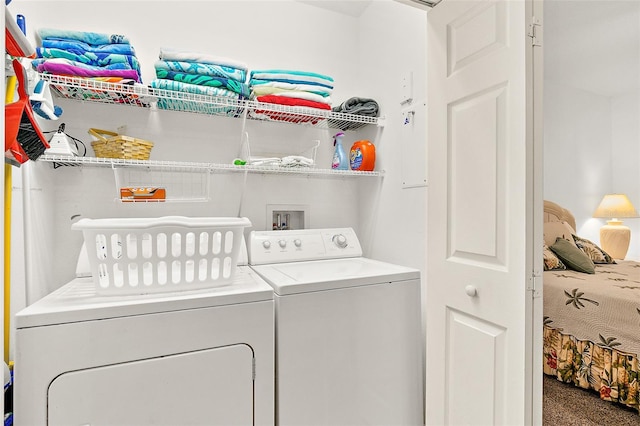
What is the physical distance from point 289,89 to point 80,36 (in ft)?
3.45

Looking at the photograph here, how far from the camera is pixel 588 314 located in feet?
3.53

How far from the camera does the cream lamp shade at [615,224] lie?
3.09 feet

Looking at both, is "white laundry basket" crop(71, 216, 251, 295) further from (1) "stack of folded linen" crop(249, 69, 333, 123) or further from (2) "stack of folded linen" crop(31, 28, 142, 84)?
(1) "stack of folded linen" crop(249, 69, 333, 123)

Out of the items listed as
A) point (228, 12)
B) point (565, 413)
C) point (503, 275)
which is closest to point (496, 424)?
point (565, 413)

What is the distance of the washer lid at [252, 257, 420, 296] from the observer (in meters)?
1.46

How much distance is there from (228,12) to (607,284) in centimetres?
243

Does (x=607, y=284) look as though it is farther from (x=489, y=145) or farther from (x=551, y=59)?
(x=551, y=59)

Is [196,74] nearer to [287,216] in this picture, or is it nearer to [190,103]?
[190,103]

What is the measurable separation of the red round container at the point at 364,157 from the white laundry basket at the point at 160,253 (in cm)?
107

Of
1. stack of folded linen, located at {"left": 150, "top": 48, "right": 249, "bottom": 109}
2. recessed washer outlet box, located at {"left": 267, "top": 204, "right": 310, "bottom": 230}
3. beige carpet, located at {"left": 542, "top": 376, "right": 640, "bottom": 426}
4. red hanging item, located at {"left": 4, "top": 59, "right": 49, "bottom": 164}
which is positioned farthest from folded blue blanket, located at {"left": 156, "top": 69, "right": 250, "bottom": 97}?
beige carpet, located at {"left": 542, "top": 376, "right": 640, "bottom": 426}

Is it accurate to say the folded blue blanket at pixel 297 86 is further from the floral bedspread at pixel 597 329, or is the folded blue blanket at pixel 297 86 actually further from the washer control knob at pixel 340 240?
the floral bedspread at pixel 597 329

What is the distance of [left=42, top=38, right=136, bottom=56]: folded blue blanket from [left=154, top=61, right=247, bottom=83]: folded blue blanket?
150 millimetres

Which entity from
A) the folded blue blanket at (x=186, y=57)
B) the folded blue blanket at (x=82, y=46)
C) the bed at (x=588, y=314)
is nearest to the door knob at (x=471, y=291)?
the bed at (x=588, y=314)

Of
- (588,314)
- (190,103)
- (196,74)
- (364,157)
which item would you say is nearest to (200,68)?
(196,74)
